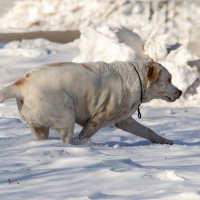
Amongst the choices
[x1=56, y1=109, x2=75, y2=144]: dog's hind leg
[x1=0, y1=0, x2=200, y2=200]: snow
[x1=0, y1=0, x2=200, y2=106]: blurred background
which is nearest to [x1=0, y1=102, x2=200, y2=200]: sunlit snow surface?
[x1=0, y1=0, x2=200, y2=200]: snow

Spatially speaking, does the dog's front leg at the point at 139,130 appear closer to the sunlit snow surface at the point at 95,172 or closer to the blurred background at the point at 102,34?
the sunlit snow surface at the point at 95,172

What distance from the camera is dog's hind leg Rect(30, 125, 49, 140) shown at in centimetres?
712

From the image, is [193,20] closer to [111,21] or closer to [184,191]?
[111,21]

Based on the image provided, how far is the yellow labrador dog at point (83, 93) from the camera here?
6840 mm

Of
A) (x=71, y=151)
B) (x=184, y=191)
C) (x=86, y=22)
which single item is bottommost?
(x=86, y=22)

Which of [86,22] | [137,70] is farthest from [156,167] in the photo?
[86,22]

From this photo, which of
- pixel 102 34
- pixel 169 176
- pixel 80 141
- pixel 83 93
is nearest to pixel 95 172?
pixel 169 176

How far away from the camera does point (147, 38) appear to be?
14.3 m

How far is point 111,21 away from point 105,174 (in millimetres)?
22157

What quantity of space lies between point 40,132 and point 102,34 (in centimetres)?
723

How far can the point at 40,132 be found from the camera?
722 cm

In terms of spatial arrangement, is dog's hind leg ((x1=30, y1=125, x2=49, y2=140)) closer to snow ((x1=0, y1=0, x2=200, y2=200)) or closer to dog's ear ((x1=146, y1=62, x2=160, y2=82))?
snow ((x1=0, y1=0, x2=200, y2=200))

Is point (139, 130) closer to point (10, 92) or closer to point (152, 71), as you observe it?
point (152, 71)

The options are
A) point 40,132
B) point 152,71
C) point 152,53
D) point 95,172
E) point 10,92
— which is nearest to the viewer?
point 95,172
